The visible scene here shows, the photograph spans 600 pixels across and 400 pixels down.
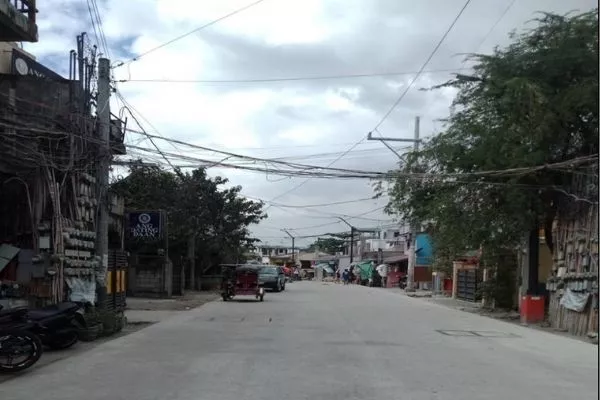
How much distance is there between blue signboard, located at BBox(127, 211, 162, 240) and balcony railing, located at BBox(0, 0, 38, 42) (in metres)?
12.3

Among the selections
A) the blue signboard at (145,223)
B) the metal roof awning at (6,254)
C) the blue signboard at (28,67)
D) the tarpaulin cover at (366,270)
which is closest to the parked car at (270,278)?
the blue signboard at (145,223)

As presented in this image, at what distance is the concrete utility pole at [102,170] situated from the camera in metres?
17.2

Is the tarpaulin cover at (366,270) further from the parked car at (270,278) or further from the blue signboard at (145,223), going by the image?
the blue signboard at (145,223)

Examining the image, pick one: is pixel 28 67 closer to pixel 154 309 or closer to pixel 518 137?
pixel 154 309

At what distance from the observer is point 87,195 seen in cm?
1731

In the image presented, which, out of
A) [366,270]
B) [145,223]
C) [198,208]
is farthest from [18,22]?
[366,270]

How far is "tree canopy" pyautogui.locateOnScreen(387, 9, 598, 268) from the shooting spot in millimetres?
19375

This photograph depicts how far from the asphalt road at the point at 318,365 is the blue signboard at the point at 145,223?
6.16 metres

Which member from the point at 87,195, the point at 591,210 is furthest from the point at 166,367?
the point at 591,210

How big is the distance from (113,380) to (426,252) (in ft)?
170

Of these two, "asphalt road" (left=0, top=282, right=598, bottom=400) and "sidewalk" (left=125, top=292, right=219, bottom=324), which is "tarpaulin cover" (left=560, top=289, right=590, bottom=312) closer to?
"asphalt road" (left=0, top=282, right=598, bottom=400)

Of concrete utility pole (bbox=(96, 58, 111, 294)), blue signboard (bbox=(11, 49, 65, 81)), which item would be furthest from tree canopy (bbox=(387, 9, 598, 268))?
blue signboard (bbox=(11, 49, 65, 81))

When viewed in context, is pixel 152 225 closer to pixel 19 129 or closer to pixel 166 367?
pixel 19 129

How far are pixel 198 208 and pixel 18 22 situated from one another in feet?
84.6
